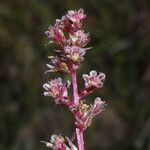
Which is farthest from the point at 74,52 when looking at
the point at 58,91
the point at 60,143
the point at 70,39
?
the point at 60,143

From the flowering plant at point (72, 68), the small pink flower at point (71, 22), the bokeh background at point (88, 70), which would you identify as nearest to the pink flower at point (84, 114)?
the flowering plant at point (72, 68)

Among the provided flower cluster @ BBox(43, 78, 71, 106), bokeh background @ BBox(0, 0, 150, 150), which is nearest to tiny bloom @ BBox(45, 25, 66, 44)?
flower cluster @ BBox(43, 78, 71, 106)

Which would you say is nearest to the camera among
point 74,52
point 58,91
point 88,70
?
point 74,52

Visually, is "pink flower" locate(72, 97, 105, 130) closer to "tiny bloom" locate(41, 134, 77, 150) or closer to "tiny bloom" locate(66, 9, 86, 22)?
"tiny bloom" locate(41, 134, 77, 150)

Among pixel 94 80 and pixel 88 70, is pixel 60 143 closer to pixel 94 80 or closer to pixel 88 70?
pixel 94 80

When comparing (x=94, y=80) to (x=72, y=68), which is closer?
(x=72, y=68)

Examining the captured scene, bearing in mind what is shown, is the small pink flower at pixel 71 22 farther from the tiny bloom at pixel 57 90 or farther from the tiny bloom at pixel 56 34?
the tiny bloom at pixel 57 90

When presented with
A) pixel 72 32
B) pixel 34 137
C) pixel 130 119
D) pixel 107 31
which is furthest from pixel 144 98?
pixel 72 32

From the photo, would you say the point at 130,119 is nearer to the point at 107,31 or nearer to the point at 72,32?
the point at 107,31
